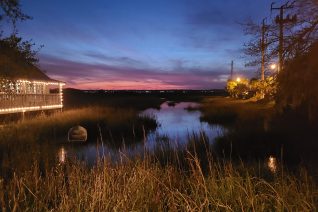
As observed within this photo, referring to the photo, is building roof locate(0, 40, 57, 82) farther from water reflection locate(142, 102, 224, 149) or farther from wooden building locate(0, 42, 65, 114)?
water reflection locate(142, 102, 224, 149)

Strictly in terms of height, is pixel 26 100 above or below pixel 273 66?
below

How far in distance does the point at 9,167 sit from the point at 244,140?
11.1m

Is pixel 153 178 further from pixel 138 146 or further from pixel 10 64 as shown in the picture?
pixel 138 146

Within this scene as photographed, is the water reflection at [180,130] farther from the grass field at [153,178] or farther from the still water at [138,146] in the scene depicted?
the grass field at [153,178]

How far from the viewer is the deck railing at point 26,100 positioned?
23502 millimetres

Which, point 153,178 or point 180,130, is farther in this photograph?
point 180,130

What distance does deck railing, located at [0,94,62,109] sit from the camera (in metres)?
23.5

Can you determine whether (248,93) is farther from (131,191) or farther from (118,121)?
(131,191)

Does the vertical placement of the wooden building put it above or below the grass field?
above

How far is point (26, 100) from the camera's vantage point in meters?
27.0

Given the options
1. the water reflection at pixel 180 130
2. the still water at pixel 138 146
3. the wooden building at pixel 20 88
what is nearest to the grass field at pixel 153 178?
the still water at pixel 138 146

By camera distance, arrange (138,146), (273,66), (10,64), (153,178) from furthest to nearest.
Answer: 1. (138,146)
2. (10,64)
3. (273,66)
4. (153,178)

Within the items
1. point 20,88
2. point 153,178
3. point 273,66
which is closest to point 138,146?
point 273,66

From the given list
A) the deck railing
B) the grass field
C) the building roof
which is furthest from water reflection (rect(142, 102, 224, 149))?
the deck railing
